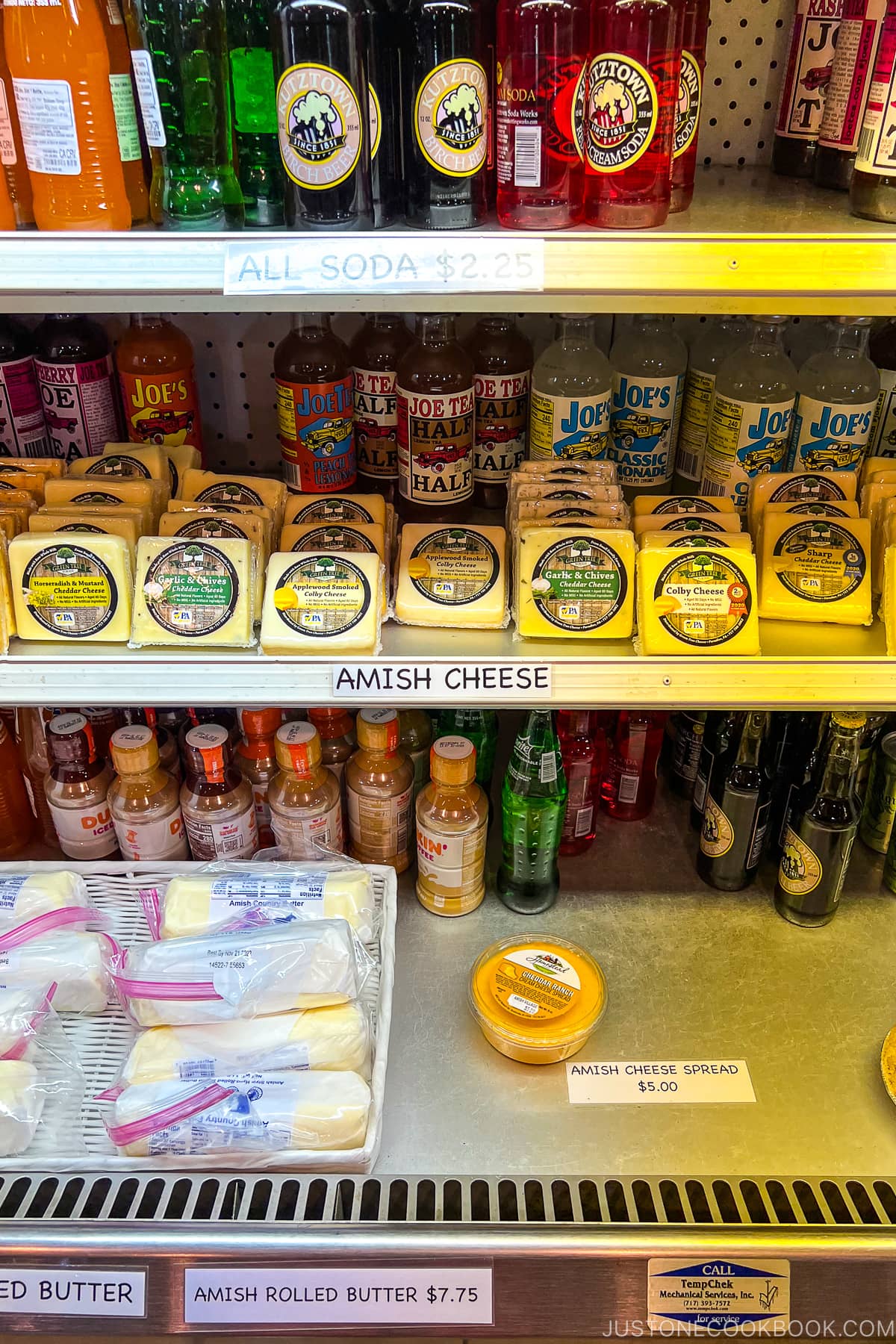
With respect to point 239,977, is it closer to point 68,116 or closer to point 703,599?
point 703,599

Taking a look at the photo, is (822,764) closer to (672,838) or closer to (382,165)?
(672,838)

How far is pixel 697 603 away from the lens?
1.20 meters

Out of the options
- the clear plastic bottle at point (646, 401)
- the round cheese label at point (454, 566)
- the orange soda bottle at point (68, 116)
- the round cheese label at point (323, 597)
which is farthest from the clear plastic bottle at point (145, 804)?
the clear plastic bottle at point (646, 401)

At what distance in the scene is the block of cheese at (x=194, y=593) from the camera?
1.20 meters

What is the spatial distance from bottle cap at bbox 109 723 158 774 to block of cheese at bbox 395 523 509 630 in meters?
0.42

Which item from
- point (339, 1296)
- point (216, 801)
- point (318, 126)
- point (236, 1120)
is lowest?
point (339, 1296)

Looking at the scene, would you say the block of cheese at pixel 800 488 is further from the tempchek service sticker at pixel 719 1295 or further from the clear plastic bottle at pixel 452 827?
the tempchek service sticker at pixel 719 1295

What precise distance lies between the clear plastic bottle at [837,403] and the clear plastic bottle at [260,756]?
2.67 ft

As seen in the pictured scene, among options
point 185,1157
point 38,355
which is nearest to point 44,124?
point 38,355

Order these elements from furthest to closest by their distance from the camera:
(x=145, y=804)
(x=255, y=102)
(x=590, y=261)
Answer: (x=145, y=804) → (x=255, y=102) → (x=590, y=261)

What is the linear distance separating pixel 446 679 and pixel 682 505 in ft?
1.35

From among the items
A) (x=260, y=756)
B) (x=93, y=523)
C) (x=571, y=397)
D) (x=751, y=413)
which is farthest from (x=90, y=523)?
(x=751, y=413)

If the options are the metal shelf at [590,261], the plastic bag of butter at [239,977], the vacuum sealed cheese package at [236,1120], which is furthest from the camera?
the plastic bag of butter at [239,977]

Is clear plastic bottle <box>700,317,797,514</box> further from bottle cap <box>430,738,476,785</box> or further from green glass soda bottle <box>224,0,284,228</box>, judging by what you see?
green glass soda bottle <box>224,0,284,228</box>
